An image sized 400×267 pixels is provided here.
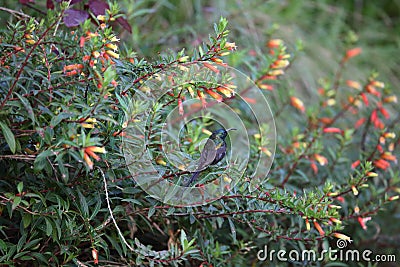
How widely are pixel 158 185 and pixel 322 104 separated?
1.23 meters

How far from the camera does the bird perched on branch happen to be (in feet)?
4.41

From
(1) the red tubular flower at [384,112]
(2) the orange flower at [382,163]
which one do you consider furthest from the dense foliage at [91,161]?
(1) the red tubular flower at [384,112]

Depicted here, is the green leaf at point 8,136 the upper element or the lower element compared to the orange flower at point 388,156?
lower

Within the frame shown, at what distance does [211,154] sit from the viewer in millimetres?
1352

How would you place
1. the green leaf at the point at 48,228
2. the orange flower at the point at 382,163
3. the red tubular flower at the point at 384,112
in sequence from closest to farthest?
the green leaf at the point at 48,228 < the orange flower at the point at 382,163 < the red tubular flower at the point at 384,112

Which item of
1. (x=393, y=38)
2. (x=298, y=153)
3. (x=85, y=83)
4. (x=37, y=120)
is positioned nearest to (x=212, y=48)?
(x=85, y=83)

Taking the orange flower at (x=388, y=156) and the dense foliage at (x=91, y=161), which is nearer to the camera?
the dense foliage at (x=91, y=161)

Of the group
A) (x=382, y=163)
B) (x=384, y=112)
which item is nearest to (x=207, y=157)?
(x=382, y=163)

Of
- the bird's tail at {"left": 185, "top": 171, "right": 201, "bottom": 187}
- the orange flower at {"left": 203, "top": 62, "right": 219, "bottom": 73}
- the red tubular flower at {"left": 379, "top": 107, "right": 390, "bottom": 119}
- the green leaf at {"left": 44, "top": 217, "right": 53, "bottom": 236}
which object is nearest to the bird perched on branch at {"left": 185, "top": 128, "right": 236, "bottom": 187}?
the bird's tail at {"left": 185, "top": 171, "right": 201, "bottom": 187}

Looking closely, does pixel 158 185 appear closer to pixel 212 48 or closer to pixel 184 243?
pixel 184 243

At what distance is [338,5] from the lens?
4605mm

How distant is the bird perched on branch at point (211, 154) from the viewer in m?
1.34

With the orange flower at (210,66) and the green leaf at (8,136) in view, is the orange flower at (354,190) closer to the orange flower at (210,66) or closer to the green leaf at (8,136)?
the orange flower at (210,66)

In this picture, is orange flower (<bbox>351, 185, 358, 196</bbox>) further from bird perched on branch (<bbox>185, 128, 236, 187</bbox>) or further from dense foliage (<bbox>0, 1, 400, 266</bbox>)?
bird perched on branch (<bbox>185, 128, 236, 187</bbox>)
